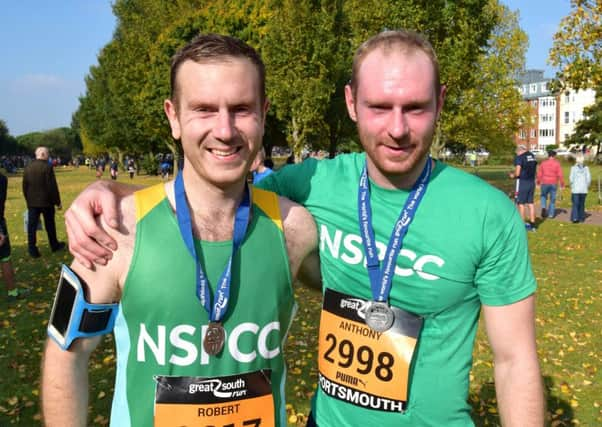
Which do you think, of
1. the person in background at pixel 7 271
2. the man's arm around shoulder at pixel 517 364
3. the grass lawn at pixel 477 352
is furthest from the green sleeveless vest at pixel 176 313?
the person in background at pixel 7 271

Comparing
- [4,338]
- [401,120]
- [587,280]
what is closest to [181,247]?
[401,120]

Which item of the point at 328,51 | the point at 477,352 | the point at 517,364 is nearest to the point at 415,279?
the point at 517,364

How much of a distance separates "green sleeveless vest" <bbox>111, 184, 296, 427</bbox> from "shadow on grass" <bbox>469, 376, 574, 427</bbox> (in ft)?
12.2

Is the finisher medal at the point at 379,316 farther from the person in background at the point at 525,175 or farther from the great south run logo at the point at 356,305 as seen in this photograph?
the person in background at the point at 525,175

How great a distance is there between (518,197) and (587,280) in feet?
17.9

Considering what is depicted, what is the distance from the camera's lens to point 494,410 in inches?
201

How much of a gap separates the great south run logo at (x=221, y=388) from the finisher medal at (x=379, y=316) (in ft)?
1.92

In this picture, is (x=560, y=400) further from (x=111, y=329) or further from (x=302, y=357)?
(x=111, y=329)

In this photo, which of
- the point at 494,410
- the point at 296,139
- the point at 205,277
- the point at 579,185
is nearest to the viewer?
the point at 205,277

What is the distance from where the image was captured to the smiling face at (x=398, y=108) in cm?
212

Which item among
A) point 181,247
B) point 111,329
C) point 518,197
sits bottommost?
point 518,197

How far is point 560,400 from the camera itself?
5328mm

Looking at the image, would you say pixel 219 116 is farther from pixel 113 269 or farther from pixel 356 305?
pixel 356 305

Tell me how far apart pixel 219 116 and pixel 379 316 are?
104 centimetres
